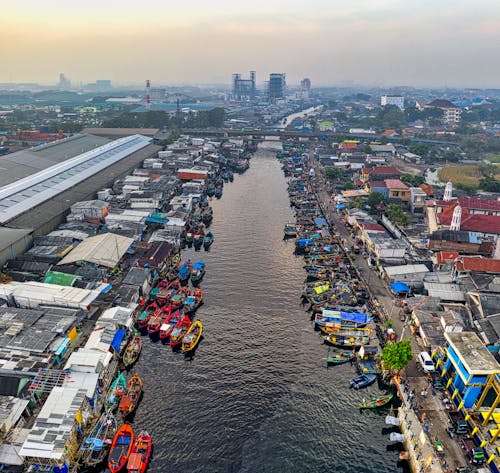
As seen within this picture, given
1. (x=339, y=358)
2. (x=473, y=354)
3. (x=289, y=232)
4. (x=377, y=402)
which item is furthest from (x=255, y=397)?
(x=289, y=232)

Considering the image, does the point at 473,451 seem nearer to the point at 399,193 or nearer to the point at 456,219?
the point at 456,219

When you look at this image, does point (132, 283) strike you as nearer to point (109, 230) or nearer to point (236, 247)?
point (109, 230)

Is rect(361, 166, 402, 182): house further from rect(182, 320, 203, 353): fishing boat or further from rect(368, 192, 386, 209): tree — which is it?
rect(182, 320, 203, 353): fishing boat

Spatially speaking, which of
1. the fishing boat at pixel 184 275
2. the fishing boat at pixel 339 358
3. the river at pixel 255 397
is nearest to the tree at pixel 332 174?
the river at pixel 255 397

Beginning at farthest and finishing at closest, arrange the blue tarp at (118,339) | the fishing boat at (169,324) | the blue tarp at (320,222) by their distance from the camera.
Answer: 1. the blue tarp at (320,222)
2. the fishing boat at (169,324)
3. the blue tarp at (118,339)

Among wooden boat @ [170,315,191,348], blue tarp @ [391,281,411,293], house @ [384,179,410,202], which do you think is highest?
house @ [384,179,410,202]

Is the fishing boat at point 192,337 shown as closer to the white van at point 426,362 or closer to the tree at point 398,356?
the tree at point 398,356

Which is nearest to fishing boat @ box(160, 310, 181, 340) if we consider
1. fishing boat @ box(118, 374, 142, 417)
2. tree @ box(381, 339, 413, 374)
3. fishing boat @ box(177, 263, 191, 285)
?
fishing boat @ box(118, 374, 142, 417)
